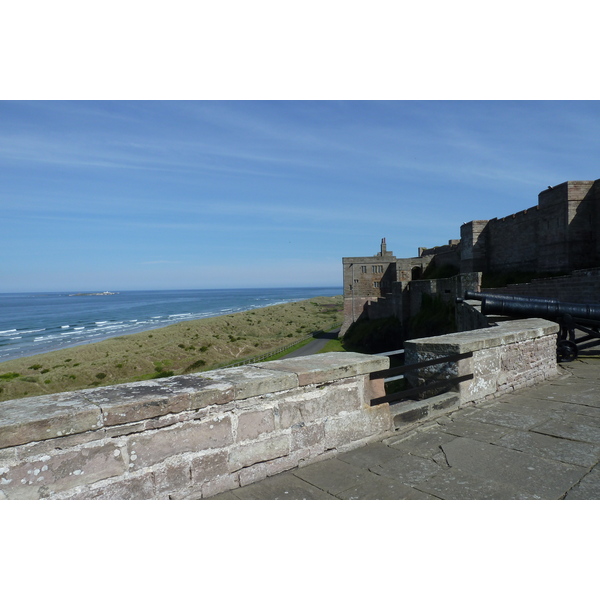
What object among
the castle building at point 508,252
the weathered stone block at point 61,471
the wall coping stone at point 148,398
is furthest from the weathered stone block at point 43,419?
the castle building at point 508,252

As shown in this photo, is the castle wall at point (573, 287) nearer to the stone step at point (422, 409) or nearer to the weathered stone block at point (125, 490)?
the stone step at point (422, 409)

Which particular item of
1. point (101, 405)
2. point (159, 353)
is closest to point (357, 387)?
point (101, 405)

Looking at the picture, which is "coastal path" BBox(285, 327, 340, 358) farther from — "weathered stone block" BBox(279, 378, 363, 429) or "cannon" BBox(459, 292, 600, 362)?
"weathered stone block" BBox(279, 378, 363, 429)

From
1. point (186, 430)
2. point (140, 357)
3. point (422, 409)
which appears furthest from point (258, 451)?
point (140, 357)

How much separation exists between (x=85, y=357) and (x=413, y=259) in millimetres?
32803

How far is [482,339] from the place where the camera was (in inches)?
186

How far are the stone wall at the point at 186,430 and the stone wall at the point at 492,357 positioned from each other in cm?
137

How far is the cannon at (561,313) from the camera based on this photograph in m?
6.75

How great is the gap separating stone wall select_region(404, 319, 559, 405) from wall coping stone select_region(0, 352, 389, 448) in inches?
55.8

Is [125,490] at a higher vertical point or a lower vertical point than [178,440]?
lower

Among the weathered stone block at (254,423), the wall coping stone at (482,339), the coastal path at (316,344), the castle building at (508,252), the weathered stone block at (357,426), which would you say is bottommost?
the coastal path at (316,344)

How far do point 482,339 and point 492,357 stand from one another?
0.35 metres

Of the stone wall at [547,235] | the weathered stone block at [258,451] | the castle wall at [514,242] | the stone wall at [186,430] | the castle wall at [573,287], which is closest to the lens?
the stone wall at [186,430]

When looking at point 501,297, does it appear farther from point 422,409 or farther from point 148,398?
point 148,398
